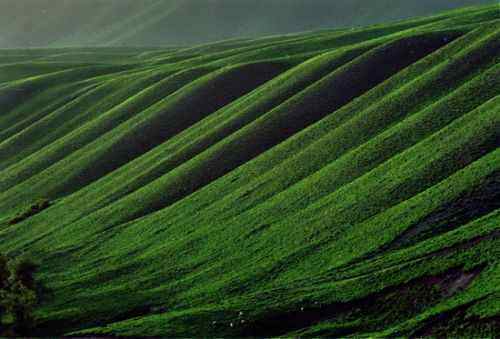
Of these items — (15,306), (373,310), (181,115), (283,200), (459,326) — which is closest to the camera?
(459,326)

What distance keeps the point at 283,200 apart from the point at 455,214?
67.4ft

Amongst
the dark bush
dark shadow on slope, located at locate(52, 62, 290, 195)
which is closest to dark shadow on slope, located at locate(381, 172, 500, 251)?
the dark bush

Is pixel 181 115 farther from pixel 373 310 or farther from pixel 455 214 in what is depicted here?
pixel 373 310

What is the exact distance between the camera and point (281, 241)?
198 ft

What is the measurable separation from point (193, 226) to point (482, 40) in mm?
54555

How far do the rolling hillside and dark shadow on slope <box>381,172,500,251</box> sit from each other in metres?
0.15

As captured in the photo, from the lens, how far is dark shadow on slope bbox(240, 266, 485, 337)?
1699 inches

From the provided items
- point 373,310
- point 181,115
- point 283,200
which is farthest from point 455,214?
point 181,115

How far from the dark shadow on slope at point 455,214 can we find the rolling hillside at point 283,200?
0.50 ft

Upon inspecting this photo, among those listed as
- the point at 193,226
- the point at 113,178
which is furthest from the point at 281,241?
the point at 113,178

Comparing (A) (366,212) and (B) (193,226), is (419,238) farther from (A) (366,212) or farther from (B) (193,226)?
(B) (193,226)

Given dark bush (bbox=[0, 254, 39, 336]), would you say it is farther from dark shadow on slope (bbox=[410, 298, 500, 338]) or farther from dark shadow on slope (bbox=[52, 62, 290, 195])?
dark shadow on slope (bbox=[52, 62, 290, 195])

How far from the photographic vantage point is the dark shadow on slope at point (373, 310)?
4316cm

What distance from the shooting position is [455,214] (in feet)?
175
